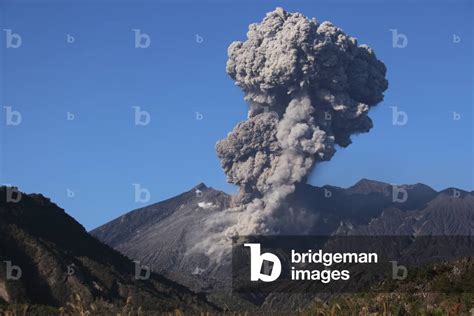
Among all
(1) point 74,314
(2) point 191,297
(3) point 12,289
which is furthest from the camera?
(2) point 191,297

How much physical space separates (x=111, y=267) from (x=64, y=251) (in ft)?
31.4

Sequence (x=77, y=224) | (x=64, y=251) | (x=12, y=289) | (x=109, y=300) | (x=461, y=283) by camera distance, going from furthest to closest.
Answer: (x=77, y=224), (x=64, y=251), (x=109, y=300), (x=12, y=289), (x=461, y=283)

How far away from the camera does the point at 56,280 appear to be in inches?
5910

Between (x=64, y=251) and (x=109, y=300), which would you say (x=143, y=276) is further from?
(x=109, y=300)

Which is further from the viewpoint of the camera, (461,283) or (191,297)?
(191,297)

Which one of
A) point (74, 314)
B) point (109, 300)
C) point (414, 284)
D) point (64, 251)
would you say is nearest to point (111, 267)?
point (64, 251)

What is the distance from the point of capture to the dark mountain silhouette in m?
145

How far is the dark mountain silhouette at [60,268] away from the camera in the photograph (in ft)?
474

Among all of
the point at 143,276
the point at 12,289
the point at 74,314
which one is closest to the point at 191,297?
the point at 143,276

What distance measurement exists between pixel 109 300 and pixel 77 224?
46.6 metres

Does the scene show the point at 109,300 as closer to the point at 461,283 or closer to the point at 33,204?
the point at 33,204

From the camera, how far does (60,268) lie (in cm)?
15200

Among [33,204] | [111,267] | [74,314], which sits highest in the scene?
[33,204]

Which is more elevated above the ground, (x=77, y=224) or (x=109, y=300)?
(x=77, y=224)
